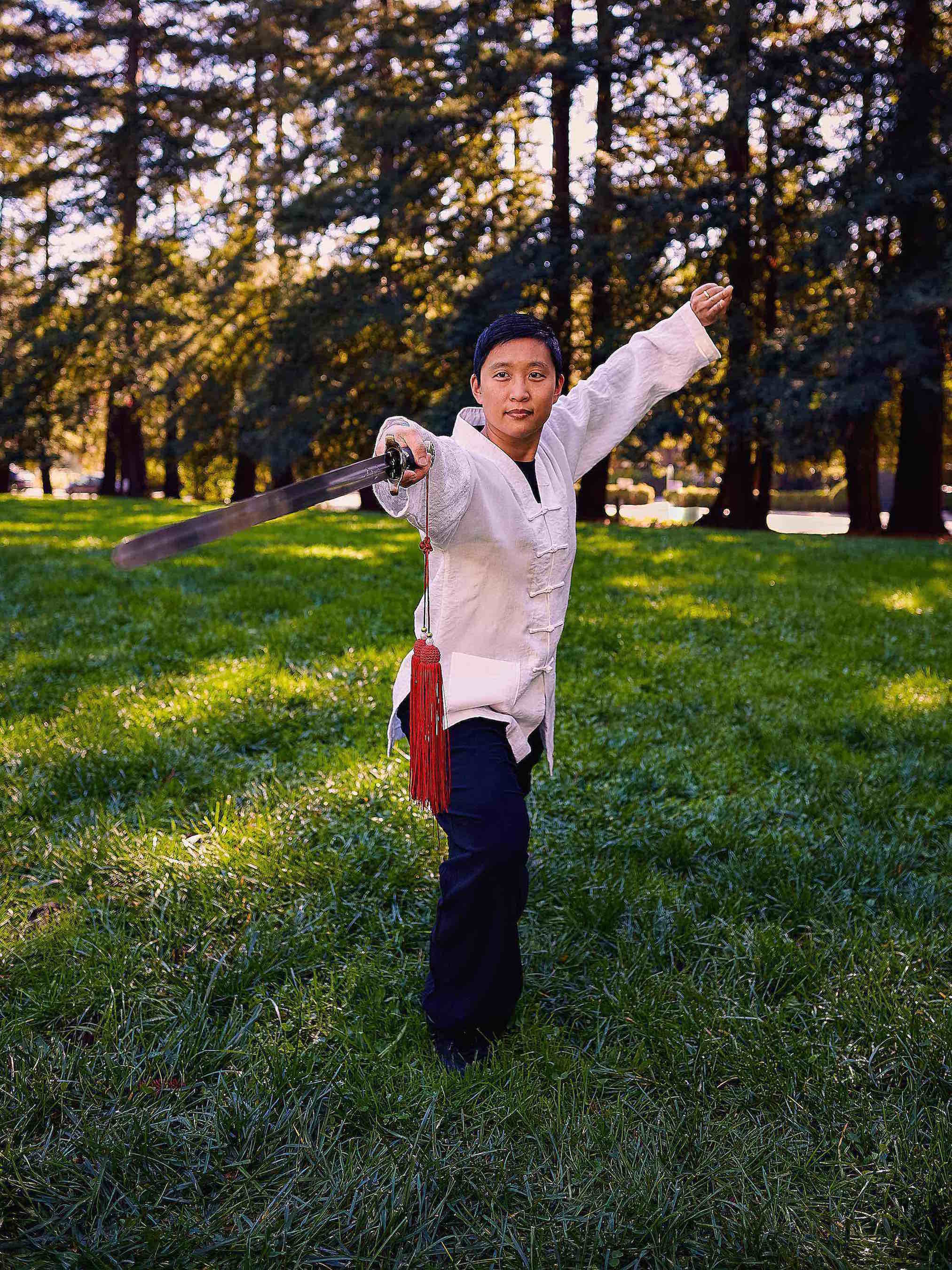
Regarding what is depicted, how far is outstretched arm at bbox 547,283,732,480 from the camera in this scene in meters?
2.91

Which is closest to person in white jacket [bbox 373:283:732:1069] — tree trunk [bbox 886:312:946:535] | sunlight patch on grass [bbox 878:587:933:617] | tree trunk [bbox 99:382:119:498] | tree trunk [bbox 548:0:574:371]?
sunlight patch on grass [bbox 878:587:933:617]

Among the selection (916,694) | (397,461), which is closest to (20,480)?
(916,694)

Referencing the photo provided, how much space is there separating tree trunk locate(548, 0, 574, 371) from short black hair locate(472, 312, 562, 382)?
15.8 meters

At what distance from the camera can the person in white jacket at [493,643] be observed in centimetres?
228

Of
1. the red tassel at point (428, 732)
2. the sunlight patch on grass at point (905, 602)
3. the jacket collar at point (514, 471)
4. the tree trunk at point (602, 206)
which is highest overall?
the tree trunk at point (602, 206)

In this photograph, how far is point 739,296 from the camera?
1756cm

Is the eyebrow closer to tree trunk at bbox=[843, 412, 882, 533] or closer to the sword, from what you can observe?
the sword

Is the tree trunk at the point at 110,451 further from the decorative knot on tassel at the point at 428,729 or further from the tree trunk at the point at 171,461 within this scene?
the decorative knot on tassel at the point at 428,729

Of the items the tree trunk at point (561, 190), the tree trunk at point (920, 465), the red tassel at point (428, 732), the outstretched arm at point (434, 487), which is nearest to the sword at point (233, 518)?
the outstretched arm at point (434, 487)

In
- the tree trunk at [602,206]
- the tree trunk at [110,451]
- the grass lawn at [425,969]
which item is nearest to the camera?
the grass lawn at [425,969]

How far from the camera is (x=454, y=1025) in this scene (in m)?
2.43

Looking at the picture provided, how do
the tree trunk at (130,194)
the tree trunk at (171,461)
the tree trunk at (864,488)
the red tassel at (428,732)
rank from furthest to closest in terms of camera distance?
the tree trunk at (171,461) → the tree trunk at (130,194) → the tree trunk at (864,488) → the red tassel at (428,732)

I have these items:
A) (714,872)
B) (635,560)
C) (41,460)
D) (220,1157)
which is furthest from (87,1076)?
(41,460)

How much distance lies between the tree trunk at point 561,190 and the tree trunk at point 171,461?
11088mm
